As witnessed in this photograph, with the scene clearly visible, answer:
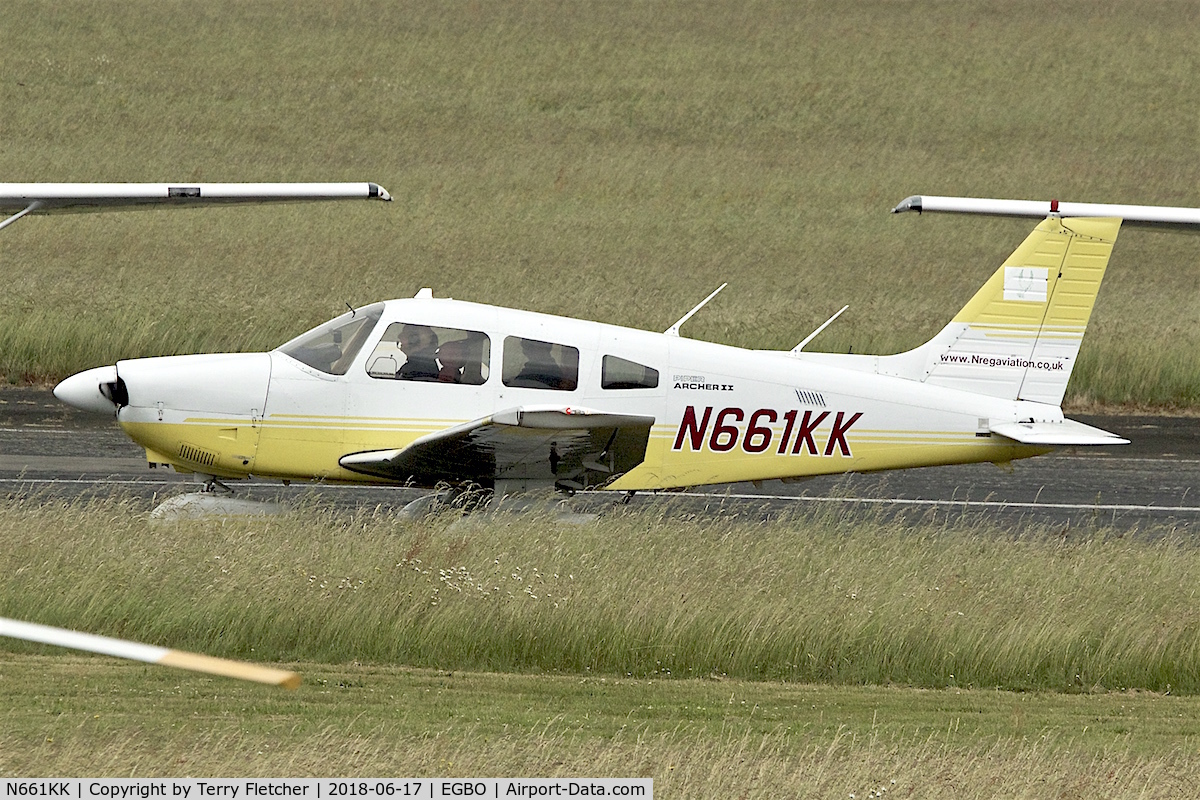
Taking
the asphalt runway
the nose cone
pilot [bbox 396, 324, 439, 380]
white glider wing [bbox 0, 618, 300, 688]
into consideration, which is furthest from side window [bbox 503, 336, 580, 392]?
white glider wing [bbox 0, 618, 300, 688]

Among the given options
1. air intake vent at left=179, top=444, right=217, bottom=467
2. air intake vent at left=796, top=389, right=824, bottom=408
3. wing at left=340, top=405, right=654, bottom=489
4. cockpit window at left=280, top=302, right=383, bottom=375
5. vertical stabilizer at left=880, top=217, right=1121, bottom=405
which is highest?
vertical stabilizer at left=880, top=217, right=1121, bottom=405

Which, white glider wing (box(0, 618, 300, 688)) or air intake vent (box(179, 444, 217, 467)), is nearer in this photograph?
white glider wing (box(0, 618, 300, 688))

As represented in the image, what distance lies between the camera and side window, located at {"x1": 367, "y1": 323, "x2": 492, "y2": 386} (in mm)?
11102

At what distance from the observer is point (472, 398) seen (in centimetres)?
1109

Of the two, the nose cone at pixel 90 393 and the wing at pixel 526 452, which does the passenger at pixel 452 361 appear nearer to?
the wing at pixel 526 452

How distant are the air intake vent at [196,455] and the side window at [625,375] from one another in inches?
120

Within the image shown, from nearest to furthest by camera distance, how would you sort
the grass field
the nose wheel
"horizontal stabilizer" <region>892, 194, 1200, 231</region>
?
1. the grass field
2. the nose wheel
3. "horizontal stabilizer" <region>892, 194, 1200, 231</region>

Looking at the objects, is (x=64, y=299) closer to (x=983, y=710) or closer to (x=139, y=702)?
(x=139, y=702)

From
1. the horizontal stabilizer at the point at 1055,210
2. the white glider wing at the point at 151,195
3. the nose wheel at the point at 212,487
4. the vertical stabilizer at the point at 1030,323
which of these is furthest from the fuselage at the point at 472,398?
the white glider wing at the point at 151,195

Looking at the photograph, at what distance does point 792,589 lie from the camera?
954cm

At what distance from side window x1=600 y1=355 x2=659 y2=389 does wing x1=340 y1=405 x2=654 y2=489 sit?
0.54m

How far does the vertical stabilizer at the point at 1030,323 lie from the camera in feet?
38.8

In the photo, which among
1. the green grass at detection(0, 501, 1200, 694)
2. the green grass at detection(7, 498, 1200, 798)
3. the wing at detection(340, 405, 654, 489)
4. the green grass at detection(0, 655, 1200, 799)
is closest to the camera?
the green grass at detection(0, 655, 1200, 799)

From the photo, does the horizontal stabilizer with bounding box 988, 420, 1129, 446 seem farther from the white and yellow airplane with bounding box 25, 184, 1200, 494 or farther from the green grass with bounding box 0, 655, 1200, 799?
the green grass with bounding box 0, 655, 1200, 799
